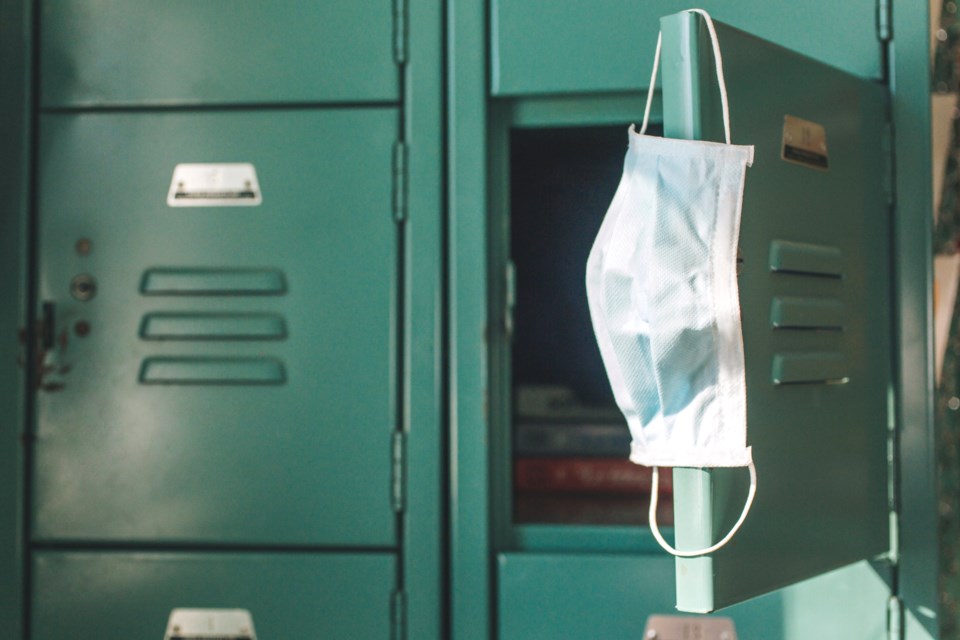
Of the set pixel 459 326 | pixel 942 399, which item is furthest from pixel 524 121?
pixel 942 399

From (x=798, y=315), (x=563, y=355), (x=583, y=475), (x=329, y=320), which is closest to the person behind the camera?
(x=798, y=315)

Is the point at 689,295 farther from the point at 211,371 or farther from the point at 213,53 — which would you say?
the point at 213,53

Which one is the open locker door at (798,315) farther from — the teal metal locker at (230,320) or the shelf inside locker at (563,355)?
the teal metal locker at (230,320)

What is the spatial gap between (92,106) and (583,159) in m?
1.01

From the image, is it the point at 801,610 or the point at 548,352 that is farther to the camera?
the point at 548,352

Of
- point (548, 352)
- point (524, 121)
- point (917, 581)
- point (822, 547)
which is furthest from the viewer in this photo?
point (548, 352)

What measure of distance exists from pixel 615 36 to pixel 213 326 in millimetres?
888

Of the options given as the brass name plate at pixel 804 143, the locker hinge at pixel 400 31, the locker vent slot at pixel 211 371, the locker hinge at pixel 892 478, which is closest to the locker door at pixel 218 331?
the locker vent slot at pixel 211 371

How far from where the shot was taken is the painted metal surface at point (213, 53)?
1592 mm

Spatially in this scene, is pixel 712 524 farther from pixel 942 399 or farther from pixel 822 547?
pixel 942 399

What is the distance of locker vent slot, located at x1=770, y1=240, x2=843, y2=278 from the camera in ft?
4.10

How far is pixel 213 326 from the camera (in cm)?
160

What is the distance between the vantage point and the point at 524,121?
1601 millimetres

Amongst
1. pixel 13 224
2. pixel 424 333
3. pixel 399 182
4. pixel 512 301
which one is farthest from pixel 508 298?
pixel 13 224
